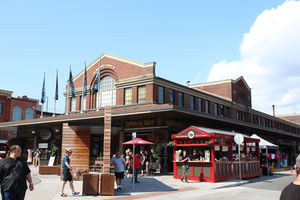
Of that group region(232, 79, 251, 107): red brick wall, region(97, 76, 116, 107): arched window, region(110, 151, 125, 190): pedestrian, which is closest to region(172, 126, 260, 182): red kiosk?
region(110, 151, 125, 190): pedestrian

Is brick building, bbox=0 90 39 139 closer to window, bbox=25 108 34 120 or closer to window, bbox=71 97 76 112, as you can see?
window, bbox=25 108 34 120

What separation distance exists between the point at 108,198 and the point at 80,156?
613 cm

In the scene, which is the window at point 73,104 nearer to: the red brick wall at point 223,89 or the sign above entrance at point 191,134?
the red brick wall at point 223,89

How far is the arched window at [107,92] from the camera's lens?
32866mm

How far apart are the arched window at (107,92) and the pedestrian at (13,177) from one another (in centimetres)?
2598

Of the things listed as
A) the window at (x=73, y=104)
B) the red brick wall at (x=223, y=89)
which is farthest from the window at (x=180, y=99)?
the window at (x=73, y=104)

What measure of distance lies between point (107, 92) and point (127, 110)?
1049 cm

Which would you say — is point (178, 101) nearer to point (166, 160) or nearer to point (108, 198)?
point (166, 160)

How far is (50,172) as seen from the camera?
2027cm

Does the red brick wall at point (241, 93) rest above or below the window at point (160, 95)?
above

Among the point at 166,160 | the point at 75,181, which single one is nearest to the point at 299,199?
the point at 75,181

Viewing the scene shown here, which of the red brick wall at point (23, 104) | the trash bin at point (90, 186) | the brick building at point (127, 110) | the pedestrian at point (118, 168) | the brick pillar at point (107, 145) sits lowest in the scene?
the trash bin at point (90, 186)

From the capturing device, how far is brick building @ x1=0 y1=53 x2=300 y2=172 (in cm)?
2243

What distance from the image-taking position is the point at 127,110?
23.7 m
